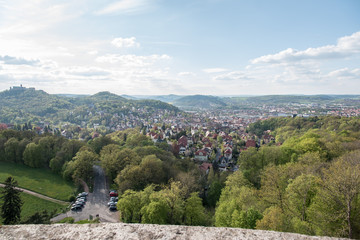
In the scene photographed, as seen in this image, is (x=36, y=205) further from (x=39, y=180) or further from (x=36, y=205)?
(x=39, y=180)

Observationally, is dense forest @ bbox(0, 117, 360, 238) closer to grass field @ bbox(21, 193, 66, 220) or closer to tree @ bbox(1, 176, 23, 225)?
grass field @ bbox(21, 193, 66, 220)

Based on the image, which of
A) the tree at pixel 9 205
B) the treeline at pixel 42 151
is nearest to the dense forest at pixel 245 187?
the treeline at pixel 42 151

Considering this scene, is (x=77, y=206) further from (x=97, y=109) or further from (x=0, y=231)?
(x=97, y=109)

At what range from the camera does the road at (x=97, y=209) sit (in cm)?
2096

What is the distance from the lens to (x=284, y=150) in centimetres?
2912

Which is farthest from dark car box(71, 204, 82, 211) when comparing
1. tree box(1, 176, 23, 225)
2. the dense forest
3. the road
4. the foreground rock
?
the foreground rock

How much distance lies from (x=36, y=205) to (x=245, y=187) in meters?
25.1

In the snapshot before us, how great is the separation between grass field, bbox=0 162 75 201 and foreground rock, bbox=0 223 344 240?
26.7m

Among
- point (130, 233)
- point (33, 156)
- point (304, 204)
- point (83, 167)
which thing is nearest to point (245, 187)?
point (304, 204)

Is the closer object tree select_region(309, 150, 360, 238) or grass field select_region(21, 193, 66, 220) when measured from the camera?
tree select_region(309, 150, 360, 238)

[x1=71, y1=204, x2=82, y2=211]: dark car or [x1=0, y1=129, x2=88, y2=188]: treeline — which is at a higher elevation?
[x1=0, y1=129, x2=88, y2=188]: treeline

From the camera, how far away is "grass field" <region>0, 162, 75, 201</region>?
1075 inches

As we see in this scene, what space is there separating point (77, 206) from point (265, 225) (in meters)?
21.4

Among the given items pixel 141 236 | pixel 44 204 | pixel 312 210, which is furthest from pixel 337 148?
pixel 44 204
